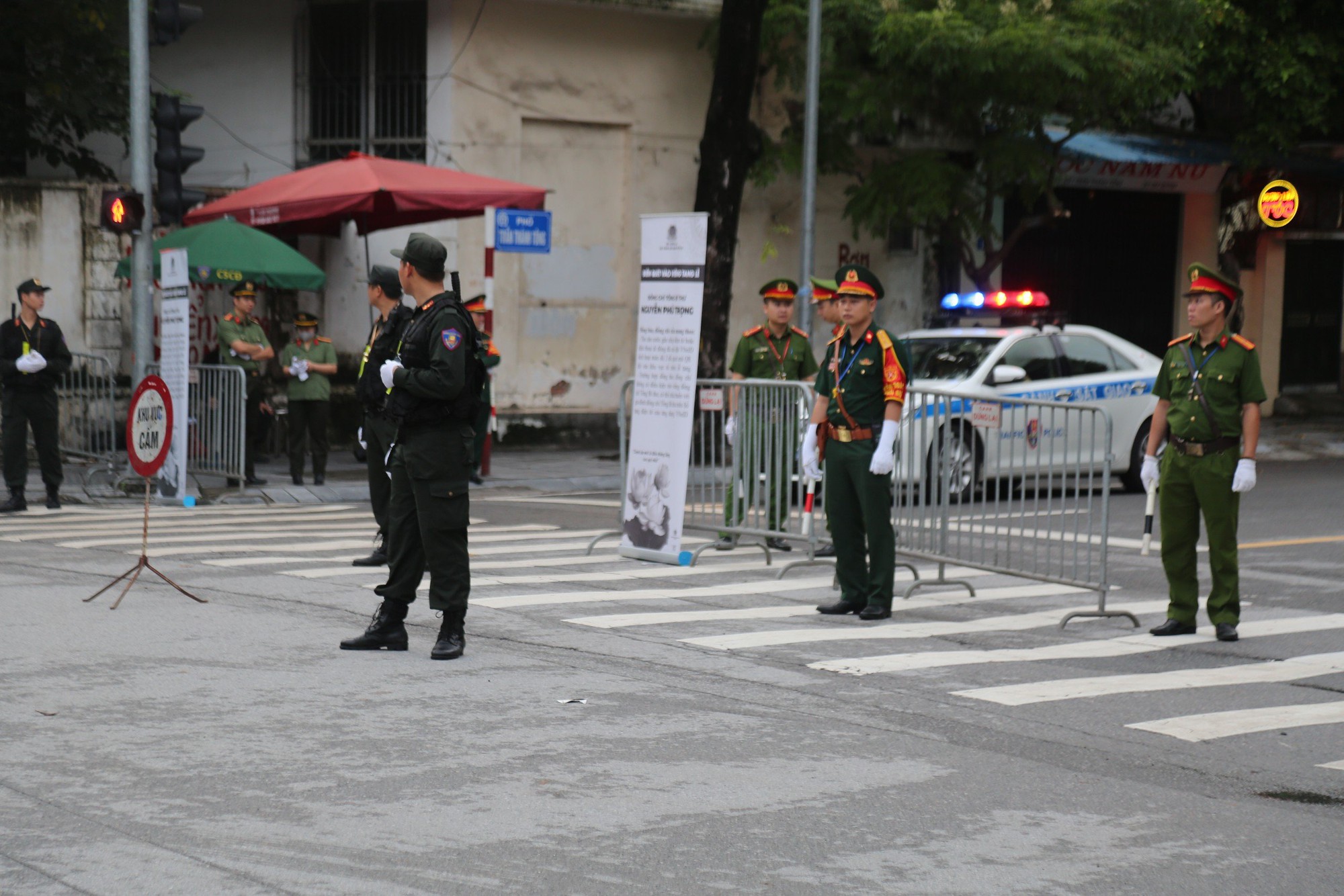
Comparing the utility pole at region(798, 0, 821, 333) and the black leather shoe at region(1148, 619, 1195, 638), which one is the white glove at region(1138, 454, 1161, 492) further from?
the utility pole at region(798, 0, 821, 333)

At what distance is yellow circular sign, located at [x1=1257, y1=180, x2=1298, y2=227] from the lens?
22.7 meters

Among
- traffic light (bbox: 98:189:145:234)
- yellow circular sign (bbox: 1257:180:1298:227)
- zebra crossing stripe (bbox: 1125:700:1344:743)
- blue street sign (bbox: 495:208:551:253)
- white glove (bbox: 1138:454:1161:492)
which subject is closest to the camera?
zebra crossing stripe (bbox: 1125:700:1344:743)

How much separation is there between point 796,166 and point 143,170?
920 cm

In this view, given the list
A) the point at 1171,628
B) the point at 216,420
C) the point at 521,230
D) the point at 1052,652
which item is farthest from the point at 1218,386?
the point at 521,230

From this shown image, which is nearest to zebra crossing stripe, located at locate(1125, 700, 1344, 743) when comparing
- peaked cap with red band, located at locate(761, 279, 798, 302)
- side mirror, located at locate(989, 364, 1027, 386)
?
peaked cap with red band, located at locate(761, 279, 798, 302)

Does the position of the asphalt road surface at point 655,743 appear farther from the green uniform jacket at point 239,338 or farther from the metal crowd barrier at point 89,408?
the metal crowd barrier at point 89,408

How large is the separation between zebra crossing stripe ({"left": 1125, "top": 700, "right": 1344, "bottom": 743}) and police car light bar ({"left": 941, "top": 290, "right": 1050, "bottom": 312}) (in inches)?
369

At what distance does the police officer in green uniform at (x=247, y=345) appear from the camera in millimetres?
16844

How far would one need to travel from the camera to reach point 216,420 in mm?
16078

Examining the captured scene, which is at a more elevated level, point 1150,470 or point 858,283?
point 858,283

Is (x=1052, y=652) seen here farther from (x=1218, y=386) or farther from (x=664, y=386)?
(x=664, y=386)

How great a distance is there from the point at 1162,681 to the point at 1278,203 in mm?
17057

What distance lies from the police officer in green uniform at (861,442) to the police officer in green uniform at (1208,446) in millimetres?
1506

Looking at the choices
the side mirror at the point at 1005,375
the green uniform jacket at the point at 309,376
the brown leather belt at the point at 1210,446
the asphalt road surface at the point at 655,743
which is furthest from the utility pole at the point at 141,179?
the brown leather belt at the point at 1210,446
